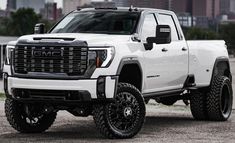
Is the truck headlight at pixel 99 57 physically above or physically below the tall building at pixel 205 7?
above

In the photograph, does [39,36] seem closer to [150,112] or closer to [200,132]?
[200,132]

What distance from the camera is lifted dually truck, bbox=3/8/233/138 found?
31.4 feet

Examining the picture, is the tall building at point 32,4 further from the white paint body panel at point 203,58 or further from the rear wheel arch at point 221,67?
the white paint body panel at point 203,58

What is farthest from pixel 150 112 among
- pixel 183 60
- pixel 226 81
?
pixel 183 60

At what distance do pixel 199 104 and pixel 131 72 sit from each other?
313 centimetres

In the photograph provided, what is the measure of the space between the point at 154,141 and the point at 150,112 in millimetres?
6130

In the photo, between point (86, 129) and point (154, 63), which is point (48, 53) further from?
point (86, 129)

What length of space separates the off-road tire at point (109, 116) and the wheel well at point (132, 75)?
253 millimetres

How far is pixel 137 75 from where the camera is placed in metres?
10.5

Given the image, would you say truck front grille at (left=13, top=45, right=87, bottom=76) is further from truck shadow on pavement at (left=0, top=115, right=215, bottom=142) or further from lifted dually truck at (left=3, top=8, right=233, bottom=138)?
truck shadow on pavement at (left=0, top=115, right=215, bottom=142)

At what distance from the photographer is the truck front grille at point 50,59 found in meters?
9.58

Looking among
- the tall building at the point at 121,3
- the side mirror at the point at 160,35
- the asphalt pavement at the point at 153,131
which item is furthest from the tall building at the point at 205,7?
the side mirror at the point at 160,35

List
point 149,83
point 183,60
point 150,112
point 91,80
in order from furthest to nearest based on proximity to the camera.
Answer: point 150,112
point 183,60
point 149,83
point 91,80

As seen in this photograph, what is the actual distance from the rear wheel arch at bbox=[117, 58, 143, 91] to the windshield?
2.12 ft
